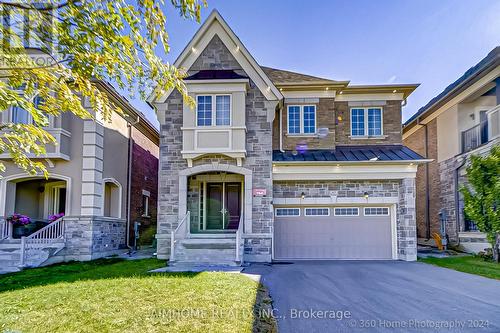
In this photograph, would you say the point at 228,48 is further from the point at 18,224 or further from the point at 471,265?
the point at 471,265

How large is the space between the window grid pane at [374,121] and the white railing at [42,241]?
12.8 metres

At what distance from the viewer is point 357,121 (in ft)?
49.9

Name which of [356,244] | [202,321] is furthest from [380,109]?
[202,321]

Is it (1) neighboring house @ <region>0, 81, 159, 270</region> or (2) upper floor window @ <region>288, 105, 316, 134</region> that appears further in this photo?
(2) upper floor window @ <region>288, 105, 316, 134</region>

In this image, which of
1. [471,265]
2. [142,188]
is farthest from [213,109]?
[471,265]

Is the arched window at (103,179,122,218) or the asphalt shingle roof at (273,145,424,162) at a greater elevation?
the asphalt shingle roof at (273,145,424,162)

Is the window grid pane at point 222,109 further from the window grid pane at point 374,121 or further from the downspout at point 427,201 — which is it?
the downspout at point 427,201

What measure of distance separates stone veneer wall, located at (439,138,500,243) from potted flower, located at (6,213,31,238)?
1724 centimetres

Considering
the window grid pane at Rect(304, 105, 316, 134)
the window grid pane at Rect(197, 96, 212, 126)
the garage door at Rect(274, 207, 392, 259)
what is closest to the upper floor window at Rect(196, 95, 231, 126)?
the window grid pane at Rect(197, 96, 212, 126)

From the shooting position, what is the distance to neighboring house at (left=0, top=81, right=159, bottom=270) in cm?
1212

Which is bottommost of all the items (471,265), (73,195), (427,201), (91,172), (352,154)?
(471,265)

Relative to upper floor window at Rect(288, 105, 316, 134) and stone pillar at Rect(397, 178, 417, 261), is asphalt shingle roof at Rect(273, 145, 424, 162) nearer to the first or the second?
upper floor window at Rect(288, 105, 316, 134)

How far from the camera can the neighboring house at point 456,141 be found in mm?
13773

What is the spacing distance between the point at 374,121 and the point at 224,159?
22.8ft
